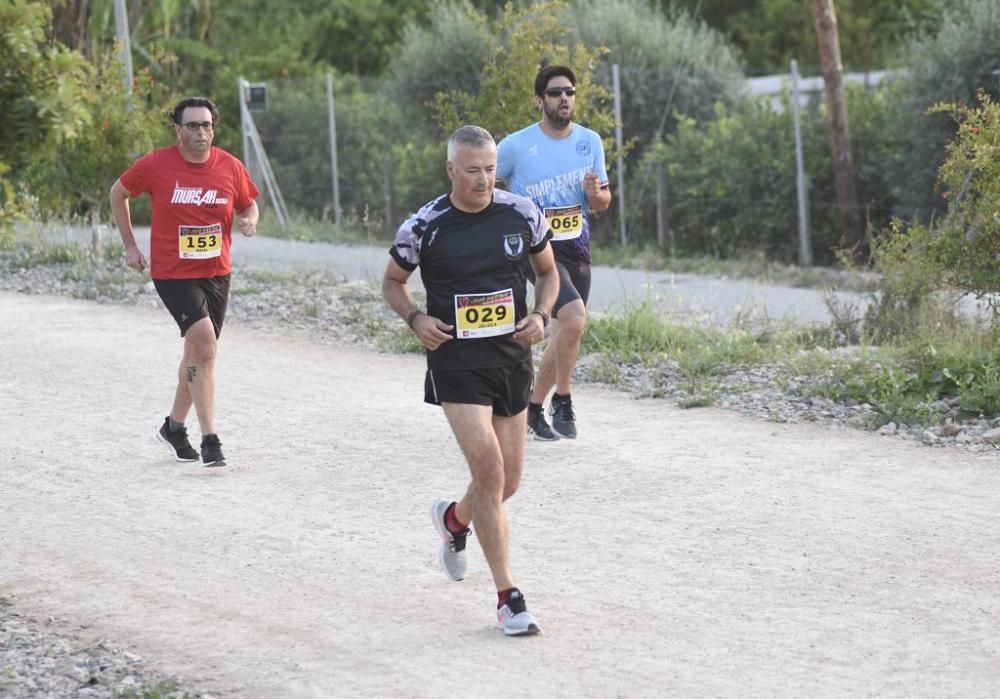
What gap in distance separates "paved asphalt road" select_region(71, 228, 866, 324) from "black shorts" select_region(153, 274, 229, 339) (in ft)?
15.8

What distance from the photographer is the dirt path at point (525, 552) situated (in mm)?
6133

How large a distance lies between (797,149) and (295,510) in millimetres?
12141

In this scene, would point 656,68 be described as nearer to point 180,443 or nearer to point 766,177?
point 766,177

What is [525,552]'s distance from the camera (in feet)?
25.3

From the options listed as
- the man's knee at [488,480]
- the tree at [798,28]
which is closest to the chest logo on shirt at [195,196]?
the man's knee at [488,480]

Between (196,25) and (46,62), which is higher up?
(196,25)

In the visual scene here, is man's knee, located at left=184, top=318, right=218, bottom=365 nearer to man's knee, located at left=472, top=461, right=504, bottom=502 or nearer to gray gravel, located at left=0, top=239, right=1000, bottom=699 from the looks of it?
gray gravel, located at left=0, top=239, right=1000, bottom=699

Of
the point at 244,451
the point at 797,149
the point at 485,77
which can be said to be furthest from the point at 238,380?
the point at 797,149

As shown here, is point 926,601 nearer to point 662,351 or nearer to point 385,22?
point 662,351

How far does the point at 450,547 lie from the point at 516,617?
2.61 ft

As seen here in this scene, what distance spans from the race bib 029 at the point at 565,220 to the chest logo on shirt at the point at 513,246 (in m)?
→ 3.11

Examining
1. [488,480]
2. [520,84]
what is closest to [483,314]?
[488,480]

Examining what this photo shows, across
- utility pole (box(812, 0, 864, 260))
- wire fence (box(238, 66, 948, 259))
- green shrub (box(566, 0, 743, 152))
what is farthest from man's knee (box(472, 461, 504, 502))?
green shrub (box(566, 0, 743, 152))

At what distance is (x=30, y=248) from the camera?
1916 cm
